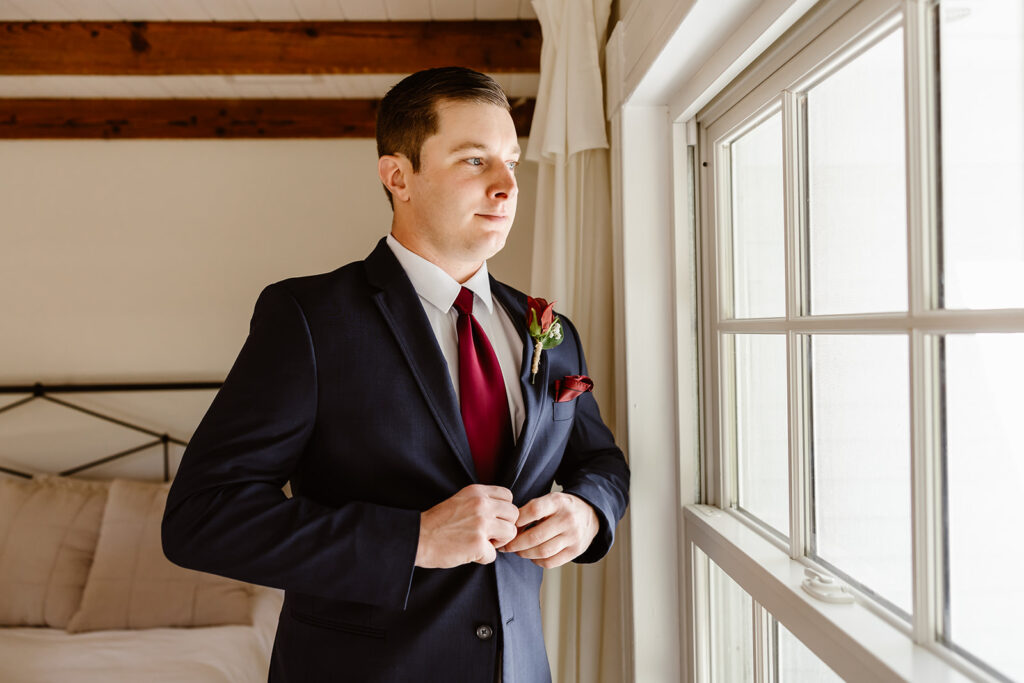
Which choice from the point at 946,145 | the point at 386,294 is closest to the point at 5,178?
the point at 386,294

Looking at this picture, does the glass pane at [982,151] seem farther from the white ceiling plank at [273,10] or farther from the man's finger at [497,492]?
the white ceiling plank at [273,10]

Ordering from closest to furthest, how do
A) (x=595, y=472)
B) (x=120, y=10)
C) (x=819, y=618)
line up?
(x=819, y=618), (x=595, y=472), (x=120, y=10)

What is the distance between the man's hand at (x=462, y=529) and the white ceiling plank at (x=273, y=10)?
1.88m

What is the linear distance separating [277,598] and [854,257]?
86.7 inches

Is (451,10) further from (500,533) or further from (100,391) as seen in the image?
(100,391)

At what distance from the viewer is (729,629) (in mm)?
1358

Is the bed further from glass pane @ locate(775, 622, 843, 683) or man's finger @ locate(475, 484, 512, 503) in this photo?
glass pane @ locate(775, 622, 843, 683)

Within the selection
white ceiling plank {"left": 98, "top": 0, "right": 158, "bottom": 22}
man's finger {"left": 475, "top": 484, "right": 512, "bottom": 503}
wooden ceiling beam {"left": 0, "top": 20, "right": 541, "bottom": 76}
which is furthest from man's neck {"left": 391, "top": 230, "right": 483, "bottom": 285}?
white ceiling plank {"left": 98, "top": 0, "right": 158, "bottom": 22}

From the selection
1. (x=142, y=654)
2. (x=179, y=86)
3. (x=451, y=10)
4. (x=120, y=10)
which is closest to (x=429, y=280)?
(x=451, y=10)

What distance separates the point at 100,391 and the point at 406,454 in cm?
245

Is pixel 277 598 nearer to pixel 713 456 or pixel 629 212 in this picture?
pixel 713 456

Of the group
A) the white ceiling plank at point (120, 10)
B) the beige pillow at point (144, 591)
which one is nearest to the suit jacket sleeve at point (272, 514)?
the beige pillow at point (144, 591)

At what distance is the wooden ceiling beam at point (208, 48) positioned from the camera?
2195 mm

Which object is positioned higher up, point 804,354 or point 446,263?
point 446,263
